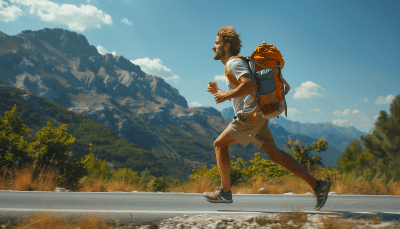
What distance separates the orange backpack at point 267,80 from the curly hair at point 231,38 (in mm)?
289

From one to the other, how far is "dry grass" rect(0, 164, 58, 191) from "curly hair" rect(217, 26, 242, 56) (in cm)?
472

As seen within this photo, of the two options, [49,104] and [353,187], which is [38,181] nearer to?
[353,187]

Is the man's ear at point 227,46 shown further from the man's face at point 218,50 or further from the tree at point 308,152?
the tree at point 308,152

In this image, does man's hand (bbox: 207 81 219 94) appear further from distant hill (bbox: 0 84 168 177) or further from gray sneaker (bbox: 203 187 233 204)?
distant hill (bbox: 0 84 168 177)

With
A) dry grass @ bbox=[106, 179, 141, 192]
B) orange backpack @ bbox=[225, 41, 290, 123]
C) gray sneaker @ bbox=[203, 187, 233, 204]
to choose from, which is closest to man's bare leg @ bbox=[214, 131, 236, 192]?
gray sneaker @ bbox=[203, 187, 233, 204]

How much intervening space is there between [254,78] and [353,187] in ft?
14.1

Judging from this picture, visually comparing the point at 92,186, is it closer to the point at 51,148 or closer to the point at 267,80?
the point at 51,148

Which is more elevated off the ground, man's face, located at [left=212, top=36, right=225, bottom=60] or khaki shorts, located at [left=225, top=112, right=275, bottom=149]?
man's face, located at [left=212, top=36, right=225, bottom=60]

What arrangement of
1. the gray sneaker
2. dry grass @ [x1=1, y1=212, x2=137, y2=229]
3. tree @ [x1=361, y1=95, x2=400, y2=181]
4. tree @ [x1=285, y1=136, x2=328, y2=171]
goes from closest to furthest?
dry grass @ [x1=1, y1=212, x2=137, y2=229], the gray sneaker, tree @ [x1=285, y1=136, x2=328, y2=171], tree @ [x1=361, y1=95, x2=400, y2=181]

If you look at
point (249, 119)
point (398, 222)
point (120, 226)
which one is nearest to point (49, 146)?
point (120, 226)

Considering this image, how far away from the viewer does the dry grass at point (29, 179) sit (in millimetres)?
5129

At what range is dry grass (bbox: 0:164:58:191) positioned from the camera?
513cm

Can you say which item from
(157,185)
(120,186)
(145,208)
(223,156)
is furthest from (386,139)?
(145,208)

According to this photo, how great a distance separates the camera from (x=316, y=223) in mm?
2527
